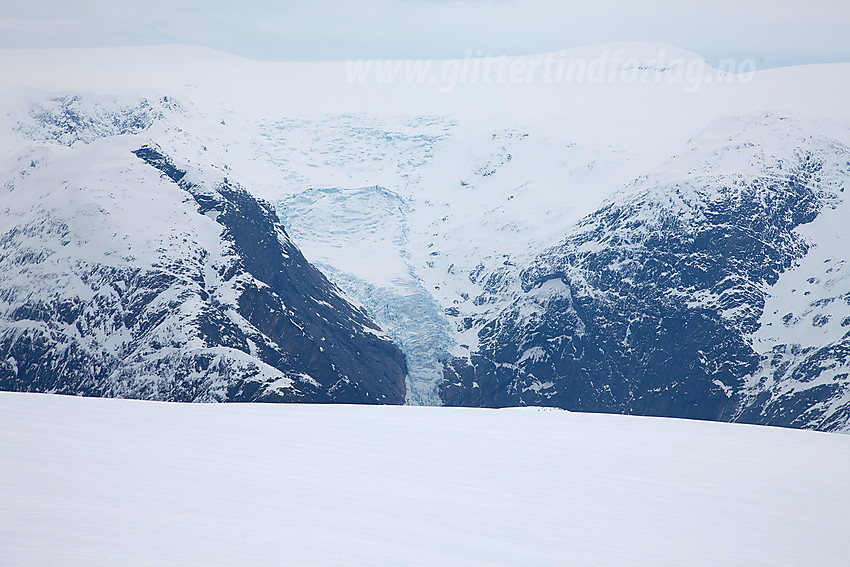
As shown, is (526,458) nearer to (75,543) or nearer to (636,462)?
(636,462)

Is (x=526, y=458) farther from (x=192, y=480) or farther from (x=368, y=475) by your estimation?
(x=192, y=480)

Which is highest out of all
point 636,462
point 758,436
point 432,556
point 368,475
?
point 432,556

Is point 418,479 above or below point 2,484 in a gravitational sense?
below

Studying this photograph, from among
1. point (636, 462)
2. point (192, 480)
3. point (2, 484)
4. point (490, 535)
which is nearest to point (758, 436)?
point (636, 462)

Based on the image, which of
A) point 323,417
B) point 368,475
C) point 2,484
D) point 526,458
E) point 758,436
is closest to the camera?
point 2,484

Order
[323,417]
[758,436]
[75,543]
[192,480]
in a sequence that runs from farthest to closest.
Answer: [758,436] < [323,417] < [192,480] < [75,543]

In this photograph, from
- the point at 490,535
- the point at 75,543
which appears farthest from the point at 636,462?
the point at 75,543

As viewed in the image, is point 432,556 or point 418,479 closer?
point 432,556
